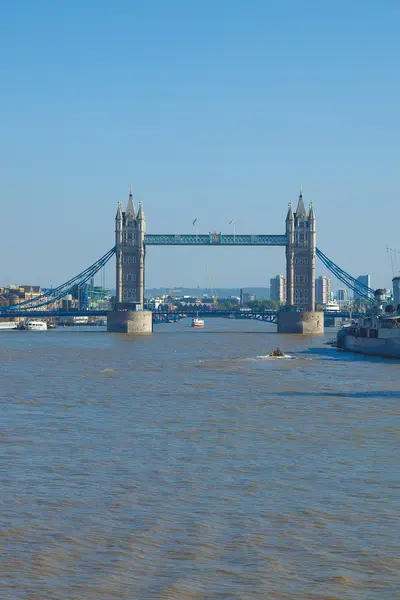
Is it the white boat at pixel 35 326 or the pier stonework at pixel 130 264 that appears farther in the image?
the white boat at pixel 35 326

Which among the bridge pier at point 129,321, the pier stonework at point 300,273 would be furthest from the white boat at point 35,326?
the pier stonework at point 300,273

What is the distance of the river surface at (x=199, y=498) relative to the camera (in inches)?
626

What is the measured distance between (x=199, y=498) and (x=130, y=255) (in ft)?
523

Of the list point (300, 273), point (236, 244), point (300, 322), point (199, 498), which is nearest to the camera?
point (199, 498)

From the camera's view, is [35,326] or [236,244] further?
[35,326]

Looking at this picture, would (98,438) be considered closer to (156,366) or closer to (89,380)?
(89,380)

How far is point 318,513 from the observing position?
794 inches

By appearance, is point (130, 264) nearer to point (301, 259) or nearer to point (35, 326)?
point (35, 326)

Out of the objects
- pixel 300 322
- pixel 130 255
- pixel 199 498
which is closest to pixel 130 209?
pixel 130 255

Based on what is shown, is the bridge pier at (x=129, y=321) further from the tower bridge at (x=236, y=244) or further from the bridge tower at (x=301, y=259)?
the bridge tower at (x=301, y=259)

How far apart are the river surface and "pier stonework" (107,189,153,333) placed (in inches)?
4773

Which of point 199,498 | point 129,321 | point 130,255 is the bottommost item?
point 199,498

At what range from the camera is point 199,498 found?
21688 mm

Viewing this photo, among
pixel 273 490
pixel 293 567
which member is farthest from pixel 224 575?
pixel 273 490
